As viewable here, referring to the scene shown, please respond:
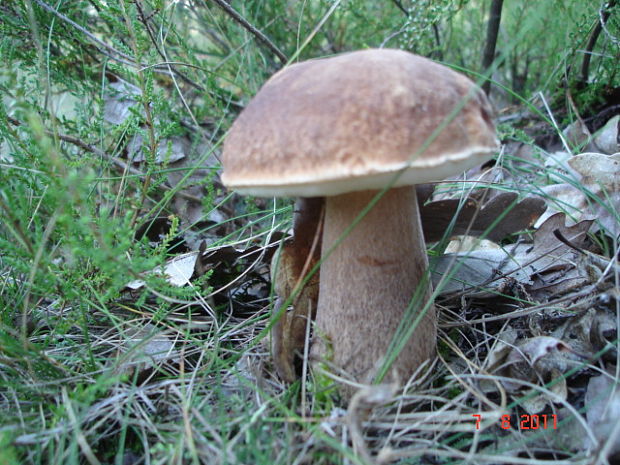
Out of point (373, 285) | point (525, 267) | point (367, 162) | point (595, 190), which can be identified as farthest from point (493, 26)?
point (367, 162)

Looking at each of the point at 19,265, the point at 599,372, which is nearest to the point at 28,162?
the point at 19,265

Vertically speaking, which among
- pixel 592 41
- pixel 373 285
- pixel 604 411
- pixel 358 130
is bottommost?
pixel 604 411

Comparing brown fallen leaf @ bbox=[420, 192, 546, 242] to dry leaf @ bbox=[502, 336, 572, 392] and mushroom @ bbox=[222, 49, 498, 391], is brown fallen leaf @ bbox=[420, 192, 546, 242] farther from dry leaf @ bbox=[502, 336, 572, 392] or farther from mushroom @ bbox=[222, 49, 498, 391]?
dry leaf @ bbox=[502, 336, 572, 392]

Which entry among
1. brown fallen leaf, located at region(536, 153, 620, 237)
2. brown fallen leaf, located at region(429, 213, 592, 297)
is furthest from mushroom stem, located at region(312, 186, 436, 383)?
brown fallen leaf, located at region(536, 153, 620, 237)

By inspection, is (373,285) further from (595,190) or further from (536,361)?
(595,190)

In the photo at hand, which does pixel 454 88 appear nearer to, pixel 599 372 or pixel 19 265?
pixel 599 372
